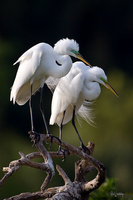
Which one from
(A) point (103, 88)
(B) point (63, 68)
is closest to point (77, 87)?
(B) point (63, 68)

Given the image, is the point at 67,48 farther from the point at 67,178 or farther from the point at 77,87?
the point at 67,178

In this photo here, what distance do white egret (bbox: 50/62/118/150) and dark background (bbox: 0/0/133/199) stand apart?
295cm

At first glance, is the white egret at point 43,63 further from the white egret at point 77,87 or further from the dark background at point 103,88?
the dark background at point 103,88

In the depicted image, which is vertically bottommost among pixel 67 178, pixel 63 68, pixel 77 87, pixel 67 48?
pixel 67 178

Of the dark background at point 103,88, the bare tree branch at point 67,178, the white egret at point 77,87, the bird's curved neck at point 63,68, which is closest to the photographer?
the bare tree branch at point 67,178

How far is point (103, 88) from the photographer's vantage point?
8570 millimetres

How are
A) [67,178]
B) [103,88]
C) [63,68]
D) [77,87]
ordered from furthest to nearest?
1. [103,88]
2. [77,87]
3. [63,68]
4. [67,178]

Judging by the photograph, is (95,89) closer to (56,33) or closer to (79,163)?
(79,163)

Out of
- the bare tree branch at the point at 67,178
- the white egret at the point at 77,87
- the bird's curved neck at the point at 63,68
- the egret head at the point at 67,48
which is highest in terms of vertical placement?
the egret head at the point at 67,48

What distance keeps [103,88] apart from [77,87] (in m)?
4.49

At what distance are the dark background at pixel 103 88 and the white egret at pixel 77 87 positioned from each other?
2954mm

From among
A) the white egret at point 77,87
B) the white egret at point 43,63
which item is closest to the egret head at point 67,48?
the white egret at point 43,63

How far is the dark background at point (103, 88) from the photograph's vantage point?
7.93 meters

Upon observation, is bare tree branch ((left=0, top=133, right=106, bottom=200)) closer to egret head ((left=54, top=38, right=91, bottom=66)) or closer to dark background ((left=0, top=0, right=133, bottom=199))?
egret head ((left=54, top=38, right=91, bottom=66))
